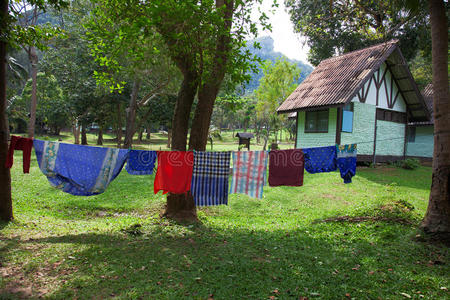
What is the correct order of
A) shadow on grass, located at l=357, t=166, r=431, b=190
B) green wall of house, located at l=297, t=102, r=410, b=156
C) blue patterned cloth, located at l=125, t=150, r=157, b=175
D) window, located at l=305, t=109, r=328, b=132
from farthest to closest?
1. window, located at l=305, t=109, r=328, b=132
2. green wall of house, located at l=297, t=102, r=410, b=156
3. shadow on grass, located at l=357, t=166, r=431, b=190
4. blue patterned cloth, located at l=125, t=150, r=157, b=175

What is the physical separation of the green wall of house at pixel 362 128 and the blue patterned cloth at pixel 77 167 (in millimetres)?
12110

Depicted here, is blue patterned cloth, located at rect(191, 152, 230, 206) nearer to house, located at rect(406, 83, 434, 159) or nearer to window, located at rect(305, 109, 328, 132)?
window, located at rect(305, 109, 328, 132)

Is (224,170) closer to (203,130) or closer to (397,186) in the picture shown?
(203,130)

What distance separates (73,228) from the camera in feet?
21.2

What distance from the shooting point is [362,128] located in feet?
51.3

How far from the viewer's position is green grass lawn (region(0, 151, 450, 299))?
396 centimetres

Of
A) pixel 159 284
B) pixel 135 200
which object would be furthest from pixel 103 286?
pixel 135 200

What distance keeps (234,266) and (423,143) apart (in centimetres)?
2190

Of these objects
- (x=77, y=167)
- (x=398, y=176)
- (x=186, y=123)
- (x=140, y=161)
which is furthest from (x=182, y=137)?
(x=398, y=176)

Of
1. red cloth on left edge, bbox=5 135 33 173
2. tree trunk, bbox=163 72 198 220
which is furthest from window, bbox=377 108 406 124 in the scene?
red cloth on left edge, bbox=5 135 33 173

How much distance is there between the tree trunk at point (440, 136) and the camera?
5645mm

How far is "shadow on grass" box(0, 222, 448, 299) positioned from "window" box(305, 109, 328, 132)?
31.8ft

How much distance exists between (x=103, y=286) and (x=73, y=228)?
307 cm

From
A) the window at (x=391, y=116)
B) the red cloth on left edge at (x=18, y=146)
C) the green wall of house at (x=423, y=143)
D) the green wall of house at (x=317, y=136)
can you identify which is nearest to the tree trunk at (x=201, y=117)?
the red cloth on left edge at (x=18, y=146)
